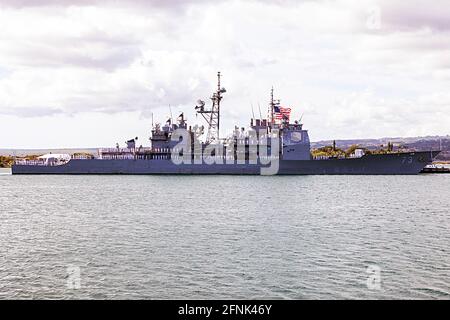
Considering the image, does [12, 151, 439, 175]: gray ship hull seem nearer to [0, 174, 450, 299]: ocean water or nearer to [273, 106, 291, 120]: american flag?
[273, 106, 291, 120]: american flag

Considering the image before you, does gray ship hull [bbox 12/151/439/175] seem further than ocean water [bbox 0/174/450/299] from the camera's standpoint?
Yes

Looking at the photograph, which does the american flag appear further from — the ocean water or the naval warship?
the ocean water

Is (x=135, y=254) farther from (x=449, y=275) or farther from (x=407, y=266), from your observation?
(x=449, y=275)

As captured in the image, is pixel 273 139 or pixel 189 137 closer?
pixel 273 139

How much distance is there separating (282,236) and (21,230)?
577 inches

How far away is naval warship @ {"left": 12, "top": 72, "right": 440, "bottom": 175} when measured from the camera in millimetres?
80062

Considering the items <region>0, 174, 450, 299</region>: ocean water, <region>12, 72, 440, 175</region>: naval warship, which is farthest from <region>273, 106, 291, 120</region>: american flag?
<region>0, 174, 450, 299</region>: ocean water

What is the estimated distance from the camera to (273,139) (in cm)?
8100

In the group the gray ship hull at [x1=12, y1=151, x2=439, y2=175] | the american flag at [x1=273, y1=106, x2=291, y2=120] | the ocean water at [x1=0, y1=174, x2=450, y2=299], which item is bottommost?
the ocean water at [x1=0, y1=174, x2=450, y2=299]

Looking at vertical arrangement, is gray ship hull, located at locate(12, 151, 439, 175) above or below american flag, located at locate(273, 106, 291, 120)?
below

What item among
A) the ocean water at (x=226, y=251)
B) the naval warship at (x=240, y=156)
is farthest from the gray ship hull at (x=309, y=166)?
the ocean water at (x=226, y=251)

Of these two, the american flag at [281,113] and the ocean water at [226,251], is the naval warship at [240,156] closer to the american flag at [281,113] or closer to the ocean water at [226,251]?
the american flag at [281,113]

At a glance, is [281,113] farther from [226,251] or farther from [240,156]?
[226,251]
